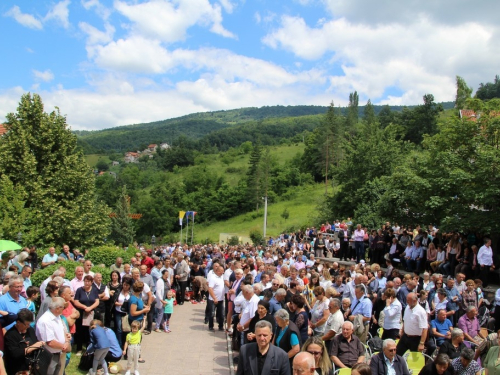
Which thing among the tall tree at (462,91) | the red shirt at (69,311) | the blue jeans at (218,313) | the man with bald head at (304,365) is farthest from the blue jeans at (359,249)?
the tall tree at (462,91)

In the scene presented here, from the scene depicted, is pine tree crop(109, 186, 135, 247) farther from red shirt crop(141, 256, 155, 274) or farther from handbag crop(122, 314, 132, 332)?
handbag crop(122, 314, 132, 332)

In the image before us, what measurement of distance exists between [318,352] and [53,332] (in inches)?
149

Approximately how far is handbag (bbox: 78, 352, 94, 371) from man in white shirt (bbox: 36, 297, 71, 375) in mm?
1416

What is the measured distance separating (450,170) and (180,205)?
264 ft

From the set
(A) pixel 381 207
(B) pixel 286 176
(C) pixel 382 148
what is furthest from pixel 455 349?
(B) pixel 286 176

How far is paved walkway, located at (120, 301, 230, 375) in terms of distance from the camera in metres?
8.38

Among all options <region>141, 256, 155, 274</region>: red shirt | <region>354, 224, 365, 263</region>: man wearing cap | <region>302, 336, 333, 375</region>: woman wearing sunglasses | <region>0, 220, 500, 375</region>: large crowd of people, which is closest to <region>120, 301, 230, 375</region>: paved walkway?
<region>0, 220, 500, 375</region>: large crowd of people

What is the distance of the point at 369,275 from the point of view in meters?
10.5

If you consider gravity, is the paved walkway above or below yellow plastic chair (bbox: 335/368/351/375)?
below

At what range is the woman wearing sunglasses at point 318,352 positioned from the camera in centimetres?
509

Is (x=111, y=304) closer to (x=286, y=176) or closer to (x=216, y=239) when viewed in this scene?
(x=216, y=239)

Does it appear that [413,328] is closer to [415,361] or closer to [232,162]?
[415,361]

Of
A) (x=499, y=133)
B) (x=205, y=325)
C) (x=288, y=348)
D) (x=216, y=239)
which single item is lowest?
(x=216, y=239)

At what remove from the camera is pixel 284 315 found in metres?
5.60
